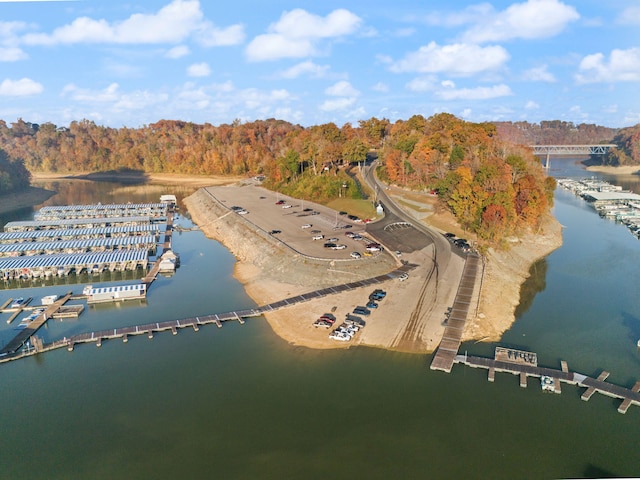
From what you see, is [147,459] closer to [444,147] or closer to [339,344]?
[339,344]

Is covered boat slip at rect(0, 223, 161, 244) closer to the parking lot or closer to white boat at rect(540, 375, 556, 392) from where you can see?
the parking lot

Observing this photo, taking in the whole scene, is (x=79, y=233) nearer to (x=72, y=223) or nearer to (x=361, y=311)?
(x=72, y=223)

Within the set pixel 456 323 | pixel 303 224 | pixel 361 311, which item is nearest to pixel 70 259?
pixel 303 224

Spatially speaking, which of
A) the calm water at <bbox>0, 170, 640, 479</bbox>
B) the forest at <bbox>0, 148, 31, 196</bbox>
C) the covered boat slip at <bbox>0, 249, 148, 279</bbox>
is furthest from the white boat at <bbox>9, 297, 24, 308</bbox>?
Result: the forest at <bbox>0, 148, 31, 196</bbox>

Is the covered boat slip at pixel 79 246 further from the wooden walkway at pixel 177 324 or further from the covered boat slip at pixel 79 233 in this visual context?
the wooden walkway at pixel 177 324

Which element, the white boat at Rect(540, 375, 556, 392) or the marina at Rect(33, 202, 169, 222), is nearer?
the white boat at Rect(540, 375, 556, 392)

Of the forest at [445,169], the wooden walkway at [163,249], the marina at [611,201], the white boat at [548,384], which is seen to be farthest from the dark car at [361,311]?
the marina at [611,201]
